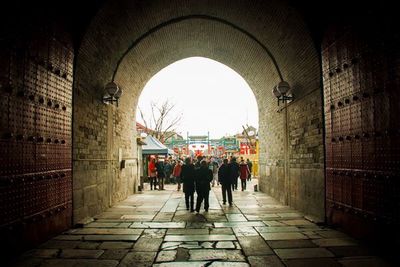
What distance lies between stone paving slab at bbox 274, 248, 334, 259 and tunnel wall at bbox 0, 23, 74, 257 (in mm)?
3736

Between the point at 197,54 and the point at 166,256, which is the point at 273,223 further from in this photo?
the point at 197,54

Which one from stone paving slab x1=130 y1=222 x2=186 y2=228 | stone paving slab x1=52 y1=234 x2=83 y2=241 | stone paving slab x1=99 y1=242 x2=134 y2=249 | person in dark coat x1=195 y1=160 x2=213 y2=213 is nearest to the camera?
stone paving slab x1=99 y1=242 x2=134 y2=249

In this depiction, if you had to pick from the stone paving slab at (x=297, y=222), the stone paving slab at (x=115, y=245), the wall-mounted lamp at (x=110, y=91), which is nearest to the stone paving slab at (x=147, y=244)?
the stone paving slab at (x=115, y=245)

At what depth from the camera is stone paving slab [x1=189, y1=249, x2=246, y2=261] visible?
4.95 m

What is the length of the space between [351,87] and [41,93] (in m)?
5.21

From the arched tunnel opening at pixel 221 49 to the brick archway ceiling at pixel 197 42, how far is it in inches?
1.9

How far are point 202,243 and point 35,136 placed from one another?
10.3 ft

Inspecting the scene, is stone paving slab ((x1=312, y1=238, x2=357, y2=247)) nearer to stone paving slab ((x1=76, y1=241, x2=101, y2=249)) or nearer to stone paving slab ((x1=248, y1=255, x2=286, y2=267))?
stone paving slab ((x1=248, y1=255, x2=286, y2=267))

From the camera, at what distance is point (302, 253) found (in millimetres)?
5230

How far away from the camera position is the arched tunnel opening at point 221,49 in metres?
5.14

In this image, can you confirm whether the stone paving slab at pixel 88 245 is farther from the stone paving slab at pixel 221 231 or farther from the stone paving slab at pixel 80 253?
the stone paving slab at pixel 221 231

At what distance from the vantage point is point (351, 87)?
6266 millimetres

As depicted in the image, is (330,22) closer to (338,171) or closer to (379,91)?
(379,91)

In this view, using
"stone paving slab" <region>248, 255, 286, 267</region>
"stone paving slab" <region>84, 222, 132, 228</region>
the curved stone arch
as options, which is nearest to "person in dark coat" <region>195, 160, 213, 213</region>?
"stone paving slab" <region>84, 222, 132, 228</region>
